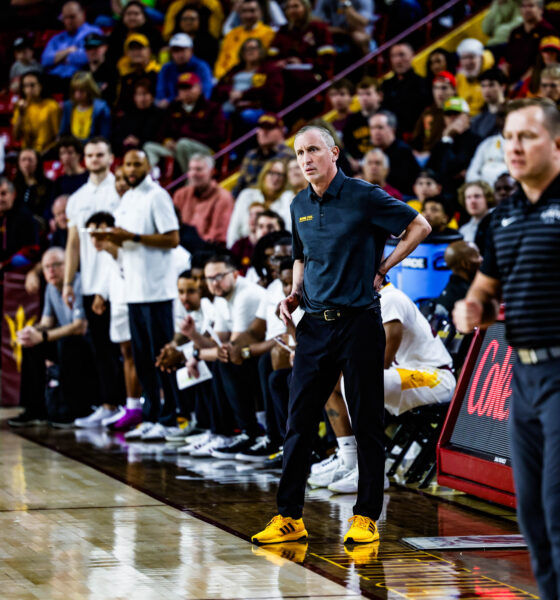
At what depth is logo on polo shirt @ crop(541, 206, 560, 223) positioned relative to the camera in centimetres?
366

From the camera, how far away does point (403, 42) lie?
15.4m

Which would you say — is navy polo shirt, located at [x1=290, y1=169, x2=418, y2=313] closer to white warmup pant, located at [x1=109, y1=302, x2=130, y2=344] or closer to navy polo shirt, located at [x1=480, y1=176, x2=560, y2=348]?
navy polo shirt, located at [x1=480, y1=176, x2=560, y2=348]

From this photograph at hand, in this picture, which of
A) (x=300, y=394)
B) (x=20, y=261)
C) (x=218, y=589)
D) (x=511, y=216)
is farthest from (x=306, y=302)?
(x=20, y=261)

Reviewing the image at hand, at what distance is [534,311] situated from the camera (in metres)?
3.68

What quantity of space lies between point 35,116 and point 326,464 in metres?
10.5

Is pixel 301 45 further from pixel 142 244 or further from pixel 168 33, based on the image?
pixel 142 244

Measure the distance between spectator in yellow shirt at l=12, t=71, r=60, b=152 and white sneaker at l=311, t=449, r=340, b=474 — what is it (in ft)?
32.7

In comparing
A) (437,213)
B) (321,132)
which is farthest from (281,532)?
(437,213)

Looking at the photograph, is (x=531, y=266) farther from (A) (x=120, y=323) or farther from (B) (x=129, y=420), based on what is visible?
(B) (x=129, y=420)

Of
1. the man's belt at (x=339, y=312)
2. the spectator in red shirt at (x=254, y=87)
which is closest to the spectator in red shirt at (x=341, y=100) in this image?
the spectator in red shirt at (x=254, y=87)

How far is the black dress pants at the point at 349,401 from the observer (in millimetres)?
5684

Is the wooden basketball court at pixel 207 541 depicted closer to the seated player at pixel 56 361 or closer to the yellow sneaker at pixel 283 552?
the yellow sneaker at pixel 283 552

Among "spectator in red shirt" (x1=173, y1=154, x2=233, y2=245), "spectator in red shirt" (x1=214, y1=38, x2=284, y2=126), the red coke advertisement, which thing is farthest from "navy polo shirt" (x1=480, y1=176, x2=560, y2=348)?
"spectator in red shirt" (x1=214, y1=38, x2=284, y2=126)

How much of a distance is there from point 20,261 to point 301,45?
18.3 feet
